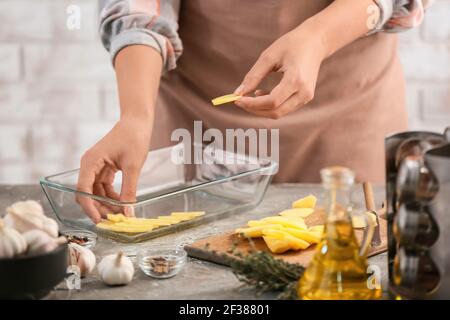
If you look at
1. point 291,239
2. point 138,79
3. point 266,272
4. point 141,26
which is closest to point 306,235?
point 291,239

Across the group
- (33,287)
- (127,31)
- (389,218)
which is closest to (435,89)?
(127,31)

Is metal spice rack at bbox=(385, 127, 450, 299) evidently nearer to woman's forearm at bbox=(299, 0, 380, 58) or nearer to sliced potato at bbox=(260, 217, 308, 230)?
sliced potato at bbox=(260, 217, 308, 230)

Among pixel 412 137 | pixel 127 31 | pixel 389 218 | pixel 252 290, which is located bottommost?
pixel 252 290

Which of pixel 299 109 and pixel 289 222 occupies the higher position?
pixel 299 109

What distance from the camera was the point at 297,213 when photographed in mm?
1476

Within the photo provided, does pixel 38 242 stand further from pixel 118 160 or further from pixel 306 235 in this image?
pixel 118 160

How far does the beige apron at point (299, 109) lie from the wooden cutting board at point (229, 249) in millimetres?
601

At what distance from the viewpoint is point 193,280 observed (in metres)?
1.18

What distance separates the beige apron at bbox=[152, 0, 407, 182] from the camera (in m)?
1.90

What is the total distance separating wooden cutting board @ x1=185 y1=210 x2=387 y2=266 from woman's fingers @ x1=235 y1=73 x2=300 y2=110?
0.78 ft

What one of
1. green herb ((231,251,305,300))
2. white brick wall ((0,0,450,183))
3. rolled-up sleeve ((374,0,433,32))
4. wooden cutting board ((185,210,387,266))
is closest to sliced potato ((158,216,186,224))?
wooden cutting board ((185,210,387,266))

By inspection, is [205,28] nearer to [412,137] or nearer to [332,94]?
[332,94]

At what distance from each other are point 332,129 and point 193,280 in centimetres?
86

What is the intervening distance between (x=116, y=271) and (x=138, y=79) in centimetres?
62
